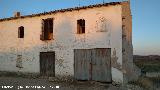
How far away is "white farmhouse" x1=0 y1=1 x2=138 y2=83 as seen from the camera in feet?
60.1

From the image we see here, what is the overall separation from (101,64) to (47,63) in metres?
5.54

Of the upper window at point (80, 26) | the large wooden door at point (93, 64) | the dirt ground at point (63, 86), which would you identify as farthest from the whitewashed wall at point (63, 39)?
the dirt ground at point (63, 86)

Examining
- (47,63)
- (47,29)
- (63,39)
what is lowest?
(47,63)

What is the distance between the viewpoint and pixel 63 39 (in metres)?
21.1

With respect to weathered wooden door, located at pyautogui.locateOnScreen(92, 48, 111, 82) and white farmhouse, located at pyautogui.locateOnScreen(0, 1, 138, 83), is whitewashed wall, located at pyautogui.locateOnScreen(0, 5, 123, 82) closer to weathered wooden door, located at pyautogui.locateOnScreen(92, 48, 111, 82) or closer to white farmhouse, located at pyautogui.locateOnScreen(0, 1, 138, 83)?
white farmhouse, located at pyautogui.locateOnScreen(0, 1, 138, 83)

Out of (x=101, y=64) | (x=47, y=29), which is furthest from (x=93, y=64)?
(x=47, y=29)

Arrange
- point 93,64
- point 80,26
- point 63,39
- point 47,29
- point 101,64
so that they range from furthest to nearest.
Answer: point 47,29
point 63,39
point 80,26
point 93,64
point 101,64

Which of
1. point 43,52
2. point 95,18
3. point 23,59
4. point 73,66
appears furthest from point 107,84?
point 23,59

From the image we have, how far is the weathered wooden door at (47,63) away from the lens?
21.8m

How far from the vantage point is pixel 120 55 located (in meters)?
17.8

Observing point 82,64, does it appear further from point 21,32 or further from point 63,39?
point 21,32

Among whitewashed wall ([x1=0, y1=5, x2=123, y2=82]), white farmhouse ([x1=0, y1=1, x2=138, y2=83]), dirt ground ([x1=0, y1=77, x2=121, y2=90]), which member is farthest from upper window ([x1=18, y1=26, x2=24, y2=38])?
dirt ground ([x1=0, y1=77, x2=121, y2=90])

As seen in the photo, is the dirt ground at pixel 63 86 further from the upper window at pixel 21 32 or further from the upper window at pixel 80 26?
the upper window at pixel 21 32

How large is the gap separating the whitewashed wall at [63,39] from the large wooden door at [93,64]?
38 centimetres
